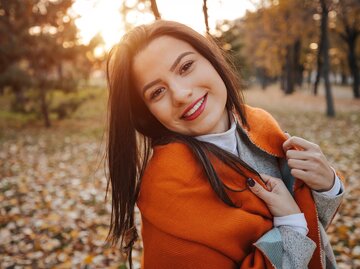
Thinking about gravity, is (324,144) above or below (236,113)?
below

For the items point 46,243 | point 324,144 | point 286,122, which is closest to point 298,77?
point 286,122

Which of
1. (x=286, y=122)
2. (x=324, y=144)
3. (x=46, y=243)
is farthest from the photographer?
(x=286, y=122)

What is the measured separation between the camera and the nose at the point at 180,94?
136 cm

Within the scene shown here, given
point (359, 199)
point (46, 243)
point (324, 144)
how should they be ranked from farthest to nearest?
point (324, 144) < point (359, 199) < point (46, 243)

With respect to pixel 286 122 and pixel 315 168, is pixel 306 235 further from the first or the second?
pixel 286 122

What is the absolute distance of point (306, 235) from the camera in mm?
1435

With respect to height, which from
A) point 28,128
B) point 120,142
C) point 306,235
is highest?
point 120,142

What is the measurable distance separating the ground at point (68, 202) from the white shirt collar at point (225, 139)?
0.65 metres

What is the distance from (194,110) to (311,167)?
597 millimetres

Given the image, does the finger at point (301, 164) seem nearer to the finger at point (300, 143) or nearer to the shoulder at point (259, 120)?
the finger at point (300, 143)

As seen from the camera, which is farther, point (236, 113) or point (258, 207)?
point (236, 113)

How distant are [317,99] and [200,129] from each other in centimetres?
2007

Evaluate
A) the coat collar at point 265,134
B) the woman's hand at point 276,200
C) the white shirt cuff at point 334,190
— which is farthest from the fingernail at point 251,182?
the white shirt cuff at point 334,190

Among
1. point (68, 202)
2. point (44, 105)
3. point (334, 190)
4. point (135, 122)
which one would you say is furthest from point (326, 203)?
point (44, 105)
